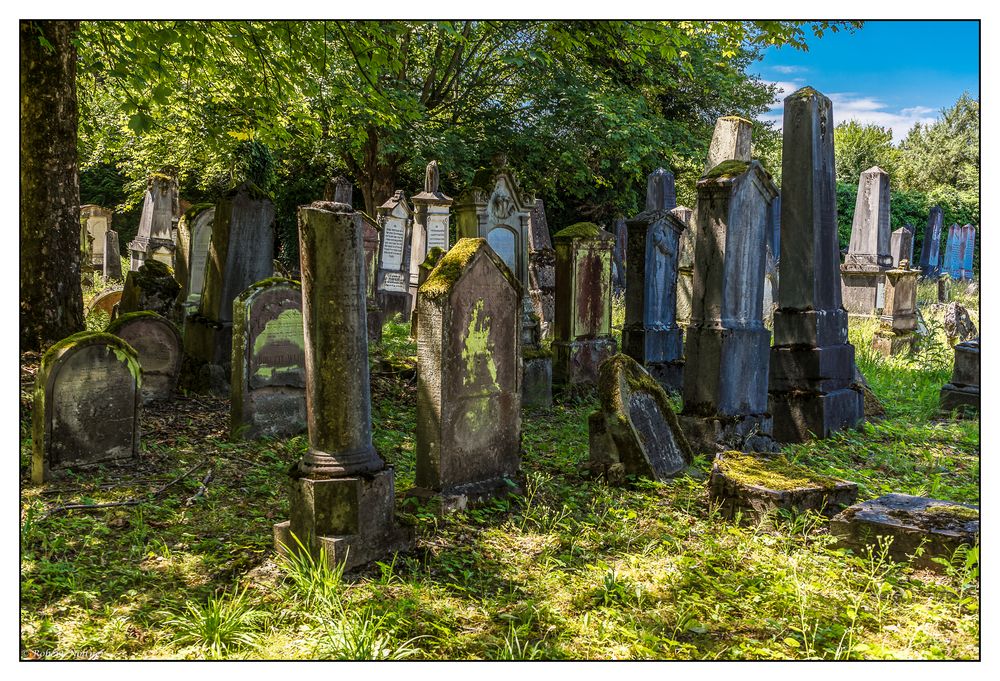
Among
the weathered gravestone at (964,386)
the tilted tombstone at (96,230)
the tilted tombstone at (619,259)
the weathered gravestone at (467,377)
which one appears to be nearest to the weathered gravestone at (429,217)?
the tilted tombstone at (619,259)

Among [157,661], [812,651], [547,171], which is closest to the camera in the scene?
[157,661]

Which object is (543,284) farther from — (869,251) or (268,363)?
(869,251)

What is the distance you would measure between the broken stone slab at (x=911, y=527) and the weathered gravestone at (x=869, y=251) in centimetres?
1236

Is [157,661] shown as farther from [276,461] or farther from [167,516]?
[276,461]

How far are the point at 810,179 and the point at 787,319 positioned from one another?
4.47 feet

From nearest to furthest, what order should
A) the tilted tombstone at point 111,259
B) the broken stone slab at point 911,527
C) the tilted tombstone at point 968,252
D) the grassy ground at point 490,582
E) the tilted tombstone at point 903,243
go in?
1. the grassy ground at point 490,582
2. the broken stone slab at point 911,527
3. the tilted tombstone at point 111,259
4. the tilted tombstone at point 903,243
5. the tilted tombstone at point 968,252

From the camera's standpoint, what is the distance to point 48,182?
24.6 feet

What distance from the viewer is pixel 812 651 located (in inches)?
134

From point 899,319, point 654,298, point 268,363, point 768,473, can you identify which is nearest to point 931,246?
point 899,319

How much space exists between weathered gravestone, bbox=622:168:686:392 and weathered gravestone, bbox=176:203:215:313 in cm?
568

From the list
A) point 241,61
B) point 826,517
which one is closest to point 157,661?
point 826,517

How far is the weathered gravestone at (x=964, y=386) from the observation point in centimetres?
862

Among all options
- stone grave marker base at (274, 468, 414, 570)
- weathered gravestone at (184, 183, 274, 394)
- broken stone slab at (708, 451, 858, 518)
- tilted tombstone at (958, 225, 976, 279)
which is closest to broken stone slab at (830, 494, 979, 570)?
broken stone slab at (708, 451, 858, 518)

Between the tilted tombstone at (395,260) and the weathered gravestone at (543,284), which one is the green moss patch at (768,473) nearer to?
the weathered gravestone at (543,284)
